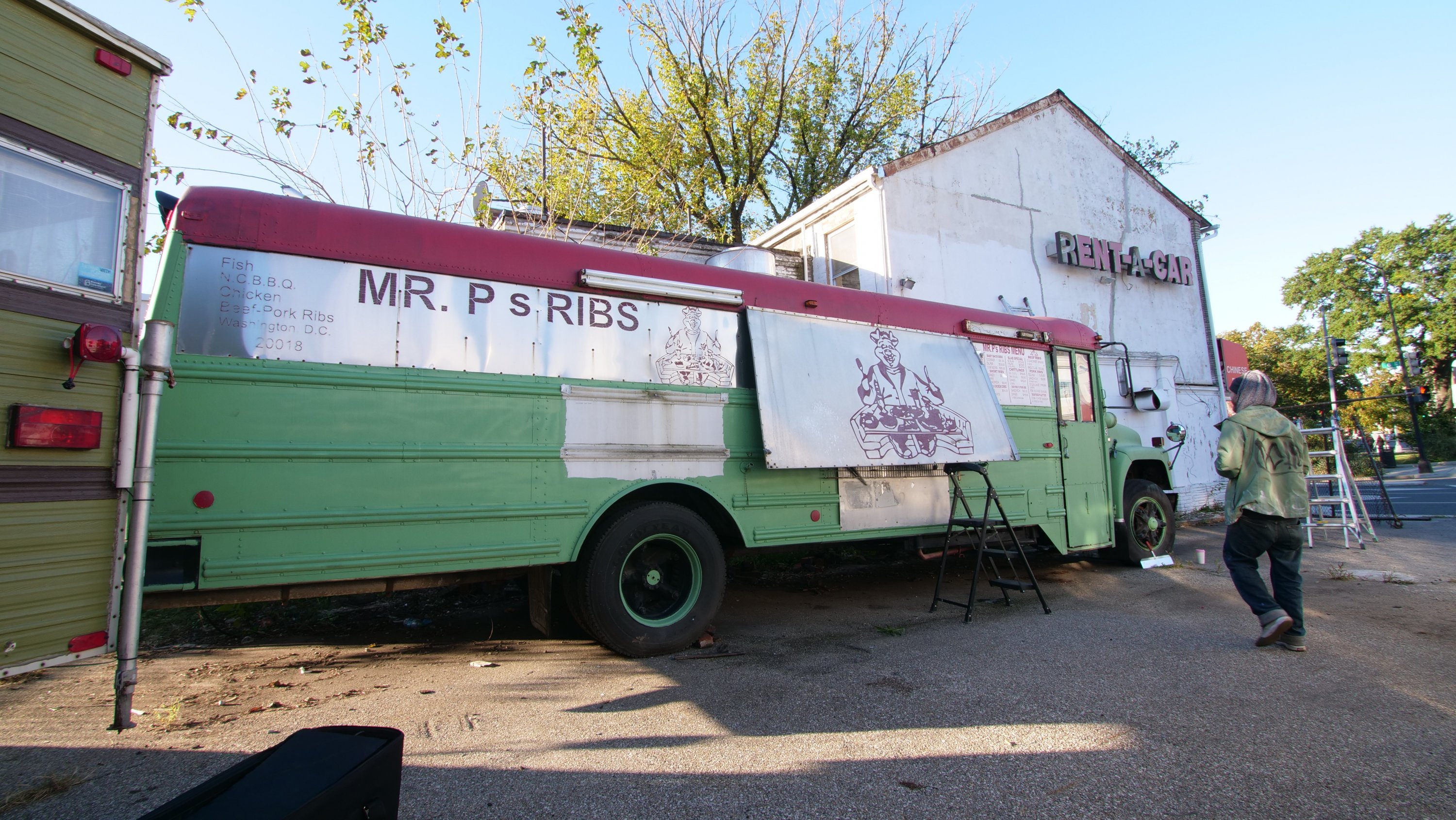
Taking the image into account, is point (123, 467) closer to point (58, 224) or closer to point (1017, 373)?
point (58, 224)

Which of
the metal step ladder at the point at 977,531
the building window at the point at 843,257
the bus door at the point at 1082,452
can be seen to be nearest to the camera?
the metal step ladder at the point at 977,531

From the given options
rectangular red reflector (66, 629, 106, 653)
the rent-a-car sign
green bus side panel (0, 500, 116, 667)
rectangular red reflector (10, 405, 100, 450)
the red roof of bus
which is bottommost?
rectangular red reflector (66, 629, 106, 653)

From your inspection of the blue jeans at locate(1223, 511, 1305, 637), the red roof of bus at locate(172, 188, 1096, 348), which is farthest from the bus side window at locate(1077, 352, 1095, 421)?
the red roof of bus at locate(172, 188, 1096, 348)

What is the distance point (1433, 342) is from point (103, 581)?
61.5m

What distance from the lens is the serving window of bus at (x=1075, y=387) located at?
7.18 m

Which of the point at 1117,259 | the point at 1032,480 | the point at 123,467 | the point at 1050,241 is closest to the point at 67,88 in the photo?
the point at 123,467

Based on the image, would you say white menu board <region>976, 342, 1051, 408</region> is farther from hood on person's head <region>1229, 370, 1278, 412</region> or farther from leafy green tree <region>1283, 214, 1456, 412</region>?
leafy green tree <region>1283, 214, 1456, 412</region>

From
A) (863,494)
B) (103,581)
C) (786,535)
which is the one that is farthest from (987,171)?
(103,581)

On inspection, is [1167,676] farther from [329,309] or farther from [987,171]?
[987,171]

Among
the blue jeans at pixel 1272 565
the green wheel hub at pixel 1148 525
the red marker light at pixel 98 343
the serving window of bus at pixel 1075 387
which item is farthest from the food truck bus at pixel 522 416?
the green wheel hub at pixel 1148 525

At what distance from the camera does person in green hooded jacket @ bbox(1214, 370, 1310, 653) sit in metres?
4.47

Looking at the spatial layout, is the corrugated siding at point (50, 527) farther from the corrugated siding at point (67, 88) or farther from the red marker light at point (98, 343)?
the corrugated siding at point (67, 88)

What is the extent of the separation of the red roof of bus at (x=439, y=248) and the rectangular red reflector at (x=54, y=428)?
120cm

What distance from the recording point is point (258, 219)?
3559 millimetres
